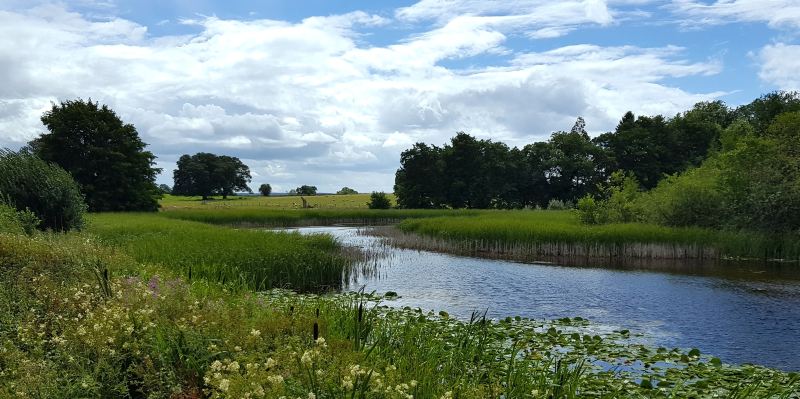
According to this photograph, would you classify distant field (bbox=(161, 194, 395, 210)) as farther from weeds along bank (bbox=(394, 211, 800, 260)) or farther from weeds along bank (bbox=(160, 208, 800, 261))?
weeds along bank (bbox=(394, 211, 800, 260))

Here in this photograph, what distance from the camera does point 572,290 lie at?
21.4 metres

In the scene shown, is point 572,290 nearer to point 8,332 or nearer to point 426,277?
point 426,277

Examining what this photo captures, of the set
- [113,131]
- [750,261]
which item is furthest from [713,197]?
[113,131]

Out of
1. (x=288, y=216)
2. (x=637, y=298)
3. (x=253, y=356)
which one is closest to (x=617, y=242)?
(x=637, y=298)

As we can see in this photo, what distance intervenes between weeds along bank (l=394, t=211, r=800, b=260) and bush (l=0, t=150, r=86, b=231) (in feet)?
66.3

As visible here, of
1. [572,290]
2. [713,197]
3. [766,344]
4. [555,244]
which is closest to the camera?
[766,344]

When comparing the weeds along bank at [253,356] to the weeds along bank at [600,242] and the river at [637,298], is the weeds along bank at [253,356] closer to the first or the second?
the river at [637,298]

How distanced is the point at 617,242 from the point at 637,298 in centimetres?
1285

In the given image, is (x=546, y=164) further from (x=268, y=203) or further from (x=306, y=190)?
(x=306, y=190)

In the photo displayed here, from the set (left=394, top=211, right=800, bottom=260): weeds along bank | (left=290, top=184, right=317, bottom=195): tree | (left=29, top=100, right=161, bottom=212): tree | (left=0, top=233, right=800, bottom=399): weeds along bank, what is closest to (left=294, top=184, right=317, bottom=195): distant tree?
(left=290, top=184, right=317, bottom=195): tree

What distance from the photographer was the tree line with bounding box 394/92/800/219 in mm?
78688

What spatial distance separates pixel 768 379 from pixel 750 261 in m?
23.4

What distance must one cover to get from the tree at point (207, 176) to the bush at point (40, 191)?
303ft

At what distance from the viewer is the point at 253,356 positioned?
6.30m
